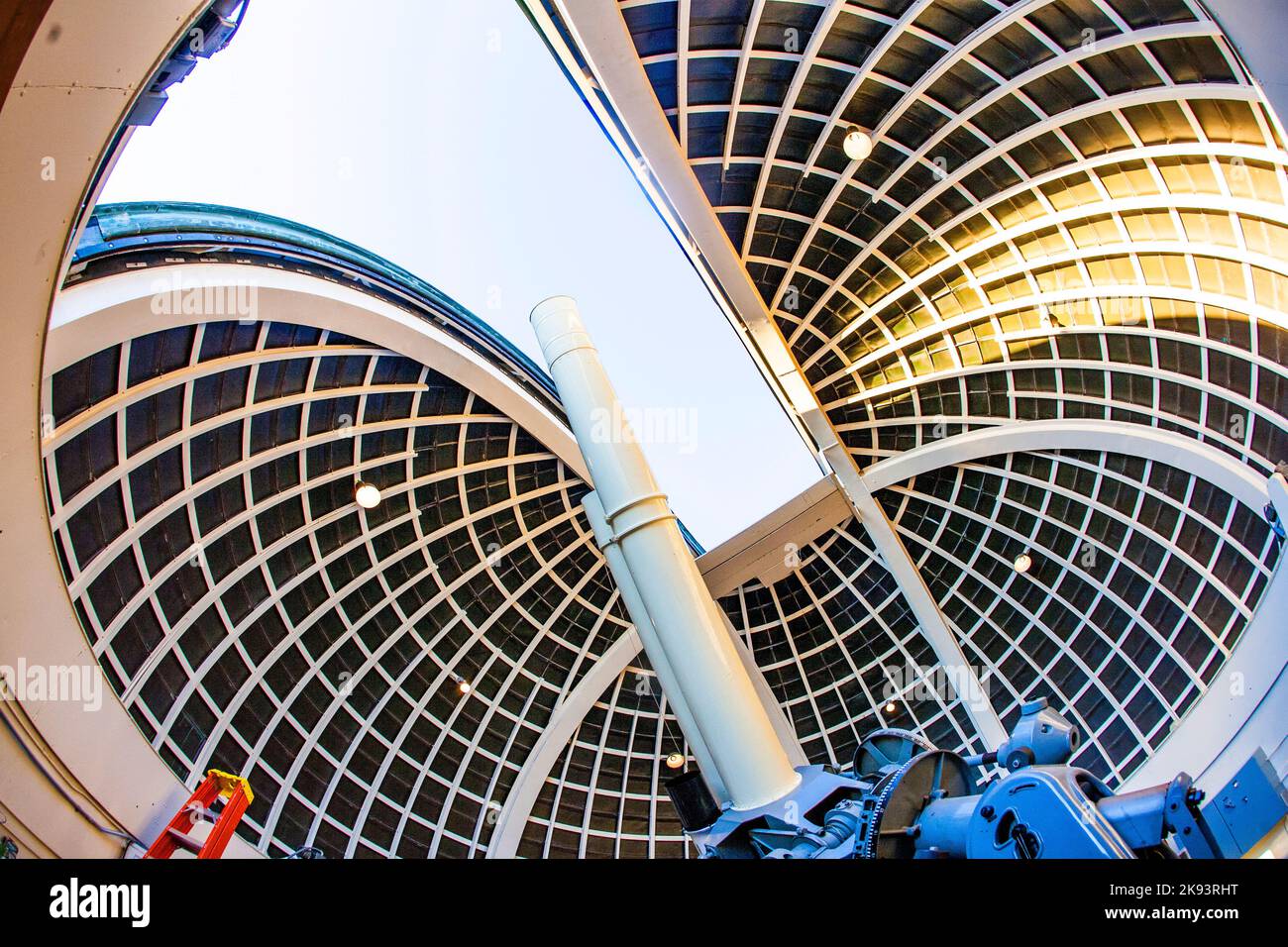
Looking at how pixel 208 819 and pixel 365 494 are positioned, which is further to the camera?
pixel 365 494

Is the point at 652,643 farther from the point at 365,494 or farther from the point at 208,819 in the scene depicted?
the point at 365,494

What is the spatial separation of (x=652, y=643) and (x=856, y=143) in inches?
653

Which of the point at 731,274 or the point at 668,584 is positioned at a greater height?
the point at 731,274

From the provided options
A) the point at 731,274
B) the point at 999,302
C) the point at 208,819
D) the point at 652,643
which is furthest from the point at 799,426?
the point at 208,819

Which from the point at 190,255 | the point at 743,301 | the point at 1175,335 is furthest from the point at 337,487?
the point at 1175,335

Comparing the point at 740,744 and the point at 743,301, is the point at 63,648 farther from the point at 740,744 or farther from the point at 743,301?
the point at 743,301

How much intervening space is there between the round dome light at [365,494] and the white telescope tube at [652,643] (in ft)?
41.0

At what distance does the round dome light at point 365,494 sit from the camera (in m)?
29.4

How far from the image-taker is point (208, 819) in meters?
21.0

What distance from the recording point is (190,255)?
1956 cm

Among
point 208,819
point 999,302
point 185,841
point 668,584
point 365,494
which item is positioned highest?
point 999,302

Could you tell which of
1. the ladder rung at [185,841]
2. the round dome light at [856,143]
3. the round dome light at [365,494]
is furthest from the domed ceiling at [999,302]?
the ladder rung at [185,841]

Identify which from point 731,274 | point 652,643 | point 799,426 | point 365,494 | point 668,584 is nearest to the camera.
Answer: point 668,584
